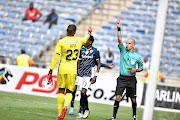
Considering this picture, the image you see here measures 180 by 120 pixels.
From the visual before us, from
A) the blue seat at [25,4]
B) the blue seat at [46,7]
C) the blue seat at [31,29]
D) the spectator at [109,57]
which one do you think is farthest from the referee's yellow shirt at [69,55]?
the blue seat at [25,4]

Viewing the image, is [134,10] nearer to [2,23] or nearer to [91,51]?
[2,23]

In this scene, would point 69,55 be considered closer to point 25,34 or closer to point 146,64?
point 146,64

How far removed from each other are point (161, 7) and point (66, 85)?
2855 millimetres

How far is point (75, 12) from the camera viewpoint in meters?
24.3

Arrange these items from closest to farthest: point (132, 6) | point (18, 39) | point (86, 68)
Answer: point (86, 68) < point (18, 39) < point (132, 6)

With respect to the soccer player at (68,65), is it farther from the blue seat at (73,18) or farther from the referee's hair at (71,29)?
the blue seat at (73,18)

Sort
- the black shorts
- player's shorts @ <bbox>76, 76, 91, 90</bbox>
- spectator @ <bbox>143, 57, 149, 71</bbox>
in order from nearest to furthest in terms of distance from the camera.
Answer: the black shorts
player's shorts @ <bbox>76, 76, 91, 90</bbox>
spectator @ <bbox>143, 57, 149, 71</bbox>

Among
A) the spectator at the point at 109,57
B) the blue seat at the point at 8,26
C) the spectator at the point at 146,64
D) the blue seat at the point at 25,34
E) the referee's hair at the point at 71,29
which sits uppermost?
the blue seat at the point at 8,26

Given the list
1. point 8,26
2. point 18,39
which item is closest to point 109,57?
point 18,39

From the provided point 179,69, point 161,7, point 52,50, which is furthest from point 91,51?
point 52,50

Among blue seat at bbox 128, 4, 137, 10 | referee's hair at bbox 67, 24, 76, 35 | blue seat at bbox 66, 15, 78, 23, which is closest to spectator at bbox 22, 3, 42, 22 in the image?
blue seat at bbox 66, 15, 78, 23

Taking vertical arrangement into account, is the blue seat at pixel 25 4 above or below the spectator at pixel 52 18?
above

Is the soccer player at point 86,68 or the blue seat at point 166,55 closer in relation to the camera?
the soccer player at point 86,68

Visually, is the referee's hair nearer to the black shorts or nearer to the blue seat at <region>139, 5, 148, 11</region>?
the black shorts
